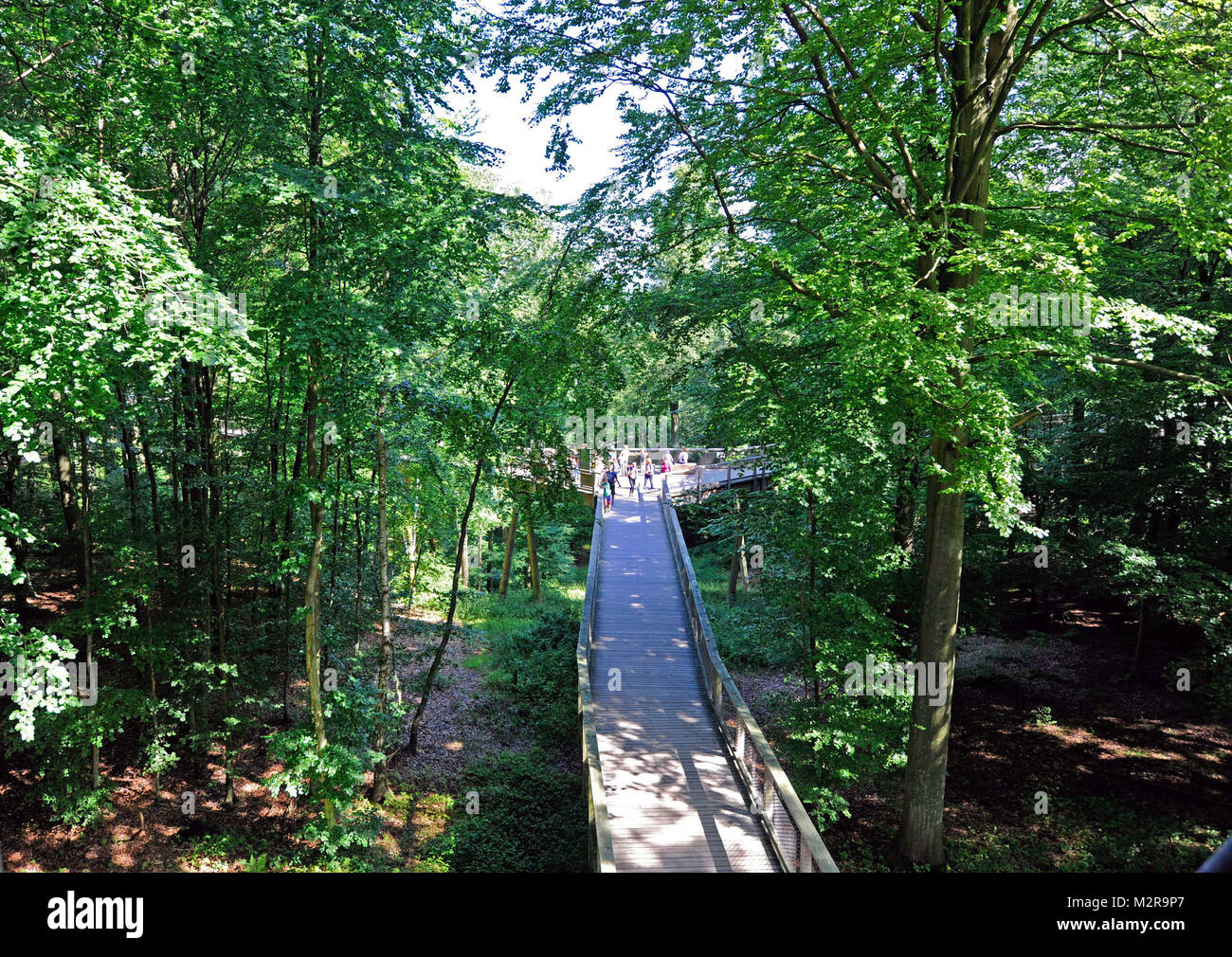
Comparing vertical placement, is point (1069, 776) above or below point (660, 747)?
below

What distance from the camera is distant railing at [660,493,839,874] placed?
7484mm

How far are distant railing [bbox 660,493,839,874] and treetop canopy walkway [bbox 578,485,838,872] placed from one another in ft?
0.06

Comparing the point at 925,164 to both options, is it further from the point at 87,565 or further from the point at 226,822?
the point at 226,822

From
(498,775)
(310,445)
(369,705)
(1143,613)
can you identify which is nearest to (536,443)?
(310,445)

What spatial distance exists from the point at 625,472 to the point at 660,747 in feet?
64.2

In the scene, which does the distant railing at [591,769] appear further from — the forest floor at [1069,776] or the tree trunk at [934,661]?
the tree trunk at [934,661]

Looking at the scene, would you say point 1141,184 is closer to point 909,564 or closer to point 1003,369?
point 1003,369

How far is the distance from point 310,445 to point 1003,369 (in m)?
9.44

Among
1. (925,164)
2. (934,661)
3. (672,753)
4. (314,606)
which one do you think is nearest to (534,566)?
(672,753)

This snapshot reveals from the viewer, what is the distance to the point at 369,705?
914cm

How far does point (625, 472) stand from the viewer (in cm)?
2970

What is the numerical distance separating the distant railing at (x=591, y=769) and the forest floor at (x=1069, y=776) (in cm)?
312

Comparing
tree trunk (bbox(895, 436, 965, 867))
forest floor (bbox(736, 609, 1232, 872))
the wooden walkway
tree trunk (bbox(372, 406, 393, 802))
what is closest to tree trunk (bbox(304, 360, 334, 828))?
tree trunk (bbox(372, 406, 393, 802))

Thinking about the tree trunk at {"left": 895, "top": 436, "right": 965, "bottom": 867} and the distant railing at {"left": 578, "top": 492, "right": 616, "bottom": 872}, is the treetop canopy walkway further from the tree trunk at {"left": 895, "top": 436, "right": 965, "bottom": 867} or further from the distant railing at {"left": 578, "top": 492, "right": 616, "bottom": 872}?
the tree trunk at {"left": 895, "top": 436, "right": 965, "bottom": 867}
